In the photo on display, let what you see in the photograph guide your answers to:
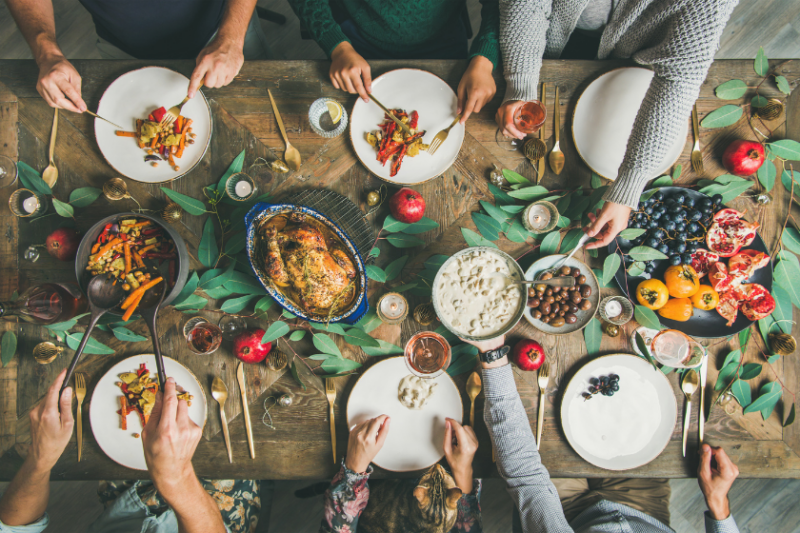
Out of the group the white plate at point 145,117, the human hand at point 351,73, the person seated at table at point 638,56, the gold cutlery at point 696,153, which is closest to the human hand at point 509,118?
the person seated at table at point 638,56

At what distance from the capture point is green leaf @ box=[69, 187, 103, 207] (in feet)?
4.33

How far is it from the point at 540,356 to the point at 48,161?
184 cm

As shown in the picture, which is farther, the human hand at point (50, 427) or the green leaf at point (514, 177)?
the green leaf at point (514, 177)

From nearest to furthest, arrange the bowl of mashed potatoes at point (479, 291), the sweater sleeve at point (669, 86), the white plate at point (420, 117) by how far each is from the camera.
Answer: the sweater sleeve at point (669, 86)
the bowl of mashed potatoes at point (479, 291)
the white plate at point (420, 117)

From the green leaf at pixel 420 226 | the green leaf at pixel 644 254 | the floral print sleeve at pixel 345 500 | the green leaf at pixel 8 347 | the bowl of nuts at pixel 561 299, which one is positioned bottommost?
the floral print sleeve at pixel 345 500

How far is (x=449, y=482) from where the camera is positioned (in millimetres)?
1312

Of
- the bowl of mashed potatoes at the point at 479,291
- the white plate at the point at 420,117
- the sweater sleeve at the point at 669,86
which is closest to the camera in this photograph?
the sweater sleeve at the point at 669,86

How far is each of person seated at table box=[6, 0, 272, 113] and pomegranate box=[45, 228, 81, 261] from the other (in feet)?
1.34

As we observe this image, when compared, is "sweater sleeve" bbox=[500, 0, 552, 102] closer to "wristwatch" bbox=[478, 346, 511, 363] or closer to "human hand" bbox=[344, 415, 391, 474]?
"wristwatch" bbox=[478, 346, 511, 363]

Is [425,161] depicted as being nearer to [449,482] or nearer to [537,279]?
[537,279]

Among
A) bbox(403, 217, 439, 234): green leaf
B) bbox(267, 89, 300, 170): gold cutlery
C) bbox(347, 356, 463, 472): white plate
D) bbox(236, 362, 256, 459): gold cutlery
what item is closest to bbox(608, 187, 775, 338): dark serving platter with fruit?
bbox(403, 217, 439, 234): green leaf

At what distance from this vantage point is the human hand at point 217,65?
1.26m

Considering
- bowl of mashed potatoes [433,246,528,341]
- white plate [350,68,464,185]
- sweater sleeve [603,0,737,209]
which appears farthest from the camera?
white plate [350,68,464,185]

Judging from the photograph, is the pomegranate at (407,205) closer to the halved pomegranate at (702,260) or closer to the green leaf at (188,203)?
the green leaf at (188,203)
